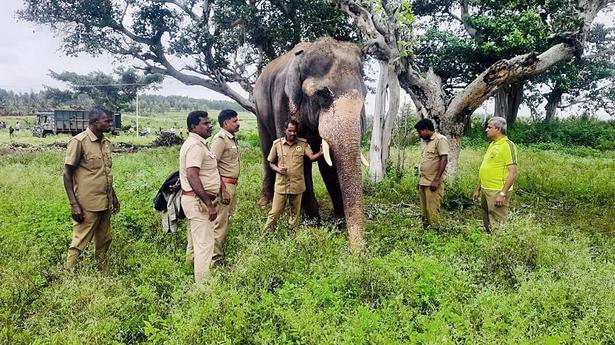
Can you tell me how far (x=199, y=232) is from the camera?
4.68 metres

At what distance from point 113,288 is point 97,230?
120 centimetres

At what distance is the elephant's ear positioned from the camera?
6085mm

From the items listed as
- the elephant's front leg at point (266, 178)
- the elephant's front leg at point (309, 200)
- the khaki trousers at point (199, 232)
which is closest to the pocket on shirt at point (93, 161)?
the khaki trousers at point (199, 232)

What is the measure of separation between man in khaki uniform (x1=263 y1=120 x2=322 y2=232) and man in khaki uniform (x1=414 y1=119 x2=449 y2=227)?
150cm

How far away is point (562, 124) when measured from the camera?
23547mm

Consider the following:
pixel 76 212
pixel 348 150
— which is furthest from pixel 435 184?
pixel 76 212

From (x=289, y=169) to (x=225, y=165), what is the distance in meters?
0.88

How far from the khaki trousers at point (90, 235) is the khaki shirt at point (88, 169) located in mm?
123

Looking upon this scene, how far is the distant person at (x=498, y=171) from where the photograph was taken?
18.5 ft

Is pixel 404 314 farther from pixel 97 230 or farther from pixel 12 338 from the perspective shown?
pixel 97 230

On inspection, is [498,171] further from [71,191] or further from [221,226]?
[71,191]

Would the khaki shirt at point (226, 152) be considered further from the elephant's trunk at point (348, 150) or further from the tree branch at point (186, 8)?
the tree branch at point (186, 8)

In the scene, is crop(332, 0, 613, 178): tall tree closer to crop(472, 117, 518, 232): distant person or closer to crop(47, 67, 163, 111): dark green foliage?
crop(472, 117, 518, 232): distant person

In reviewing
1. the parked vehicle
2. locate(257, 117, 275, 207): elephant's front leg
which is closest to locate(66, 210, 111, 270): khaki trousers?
locate(257, 117, 275, 207): elephant's front leg
